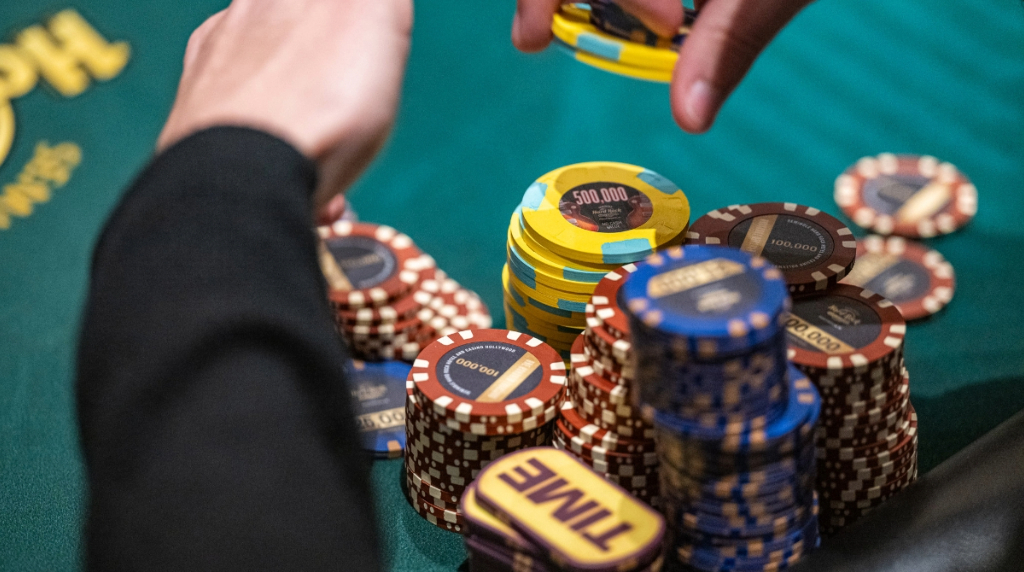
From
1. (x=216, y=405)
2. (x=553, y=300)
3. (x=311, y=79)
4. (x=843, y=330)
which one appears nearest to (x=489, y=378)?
(x=553, y=300)

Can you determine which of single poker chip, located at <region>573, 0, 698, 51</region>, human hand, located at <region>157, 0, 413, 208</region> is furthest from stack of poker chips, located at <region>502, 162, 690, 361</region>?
human hand, located at <region>157, 0, 413, 208</region>

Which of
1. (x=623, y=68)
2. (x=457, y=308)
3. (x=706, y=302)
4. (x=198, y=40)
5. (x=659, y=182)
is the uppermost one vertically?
(x=198, y=40)

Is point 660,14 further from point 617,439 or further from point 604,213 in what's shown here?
point 617,439

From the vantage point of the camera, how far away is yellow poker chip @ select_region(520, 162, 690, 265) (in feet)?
7.52

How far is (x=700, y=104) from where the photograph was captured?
179 centimetres

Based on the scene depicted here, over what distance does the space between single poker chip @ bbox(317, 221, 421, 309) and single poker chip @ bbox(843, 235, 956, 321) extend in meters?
1.18

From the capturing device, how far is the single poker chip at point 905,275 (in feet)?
8.95

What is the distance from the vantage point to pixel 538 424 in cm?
207

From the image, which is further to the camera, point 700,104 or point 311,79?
point 700,104

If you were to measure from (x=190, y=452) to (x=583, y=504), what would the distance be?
3.34 ft

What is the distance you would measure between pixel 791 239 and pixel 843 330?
322 millimetres

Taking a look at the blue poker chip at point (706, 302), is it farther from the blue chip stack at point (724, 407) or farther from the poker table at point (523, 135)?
the poker table at point (523, 135)

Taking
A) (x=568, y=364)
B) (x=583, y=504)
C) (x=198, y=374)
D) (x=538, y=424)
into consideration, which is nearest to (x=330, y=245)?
(x=568, y=364)

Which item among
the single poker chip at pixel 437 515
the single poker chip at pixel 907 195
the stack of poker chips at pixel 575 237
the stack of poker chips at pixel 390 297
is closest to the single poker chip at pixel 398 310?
the stack of poker chips at pixel 390 297
